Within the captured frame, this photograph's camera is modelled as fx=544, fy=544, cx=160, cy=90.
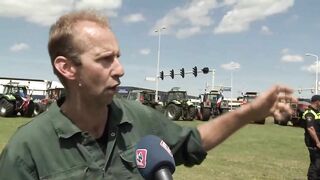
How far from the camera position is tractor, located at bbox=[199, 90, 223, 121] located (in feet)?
127

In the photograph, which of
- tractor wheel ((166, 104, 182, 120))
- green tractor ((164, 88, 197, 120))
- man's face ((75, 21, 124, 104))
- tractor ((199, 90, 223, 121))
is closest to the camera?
man's face ((75, 21, 124, 104))

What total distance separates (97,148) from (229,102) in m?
41.5

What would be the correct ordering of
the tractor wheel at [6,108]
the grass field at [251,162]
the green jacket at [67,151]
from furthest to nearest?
the tractor wheel at [6,108], the grass field at [251,162], the green jacket at [67,151]

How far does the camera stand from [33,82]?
51.1m

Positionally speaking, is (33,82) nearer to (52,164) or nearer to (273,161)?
(273,161)

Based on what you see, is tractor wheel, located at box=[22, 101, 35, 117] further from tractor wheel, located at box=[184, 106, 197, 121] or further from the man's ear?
the man's ear

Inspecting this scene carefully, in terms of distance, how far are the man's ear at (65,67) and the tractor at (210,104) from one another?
36068 mm

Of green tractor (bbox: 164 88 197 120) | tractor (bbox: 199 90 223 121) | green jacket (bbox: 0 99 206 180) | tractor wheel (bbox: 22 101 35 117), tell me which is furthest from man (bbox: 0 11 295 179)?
tractor (bbox: 199 90 223 121)

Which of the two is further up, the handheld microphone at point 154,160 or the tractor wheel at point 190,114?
the handheld microphone at point 154,160

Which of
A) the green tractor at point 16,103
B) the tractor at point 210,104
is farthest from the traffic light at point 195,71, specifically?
the green tractor at point 16,103

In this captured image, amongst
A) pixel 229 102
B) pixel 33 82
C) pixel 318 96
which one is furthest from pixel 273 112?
pixel 33 82

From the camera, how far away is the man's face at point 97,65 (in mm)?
2494

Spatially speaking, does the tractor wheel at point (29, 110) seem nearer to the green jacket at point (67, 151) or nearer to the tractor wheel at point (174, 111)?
the tractor wheel at point (174, 111)

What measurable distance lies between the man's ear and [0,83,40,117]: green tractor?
97.9ft
